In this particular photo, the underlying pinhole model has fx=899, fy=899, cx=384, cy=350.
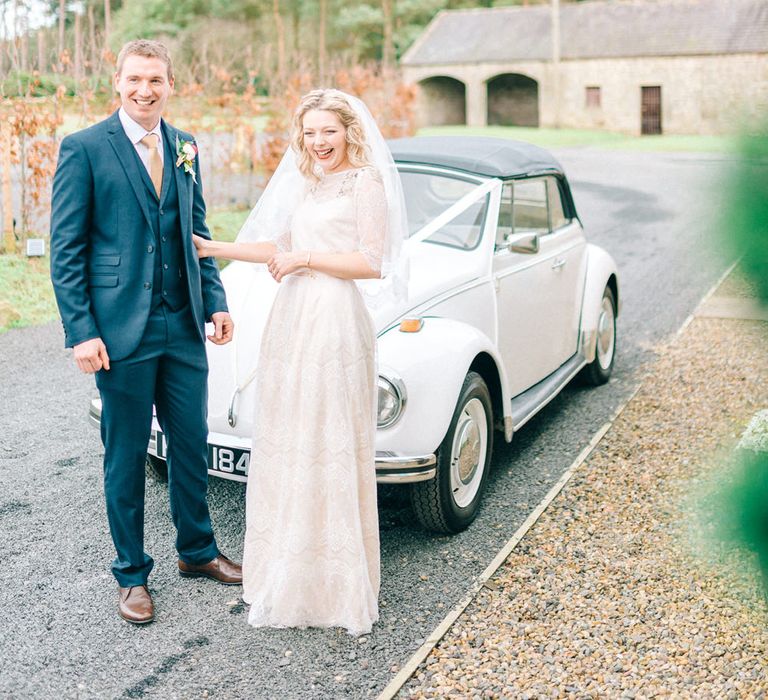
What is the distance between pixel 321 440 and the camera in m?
3.59

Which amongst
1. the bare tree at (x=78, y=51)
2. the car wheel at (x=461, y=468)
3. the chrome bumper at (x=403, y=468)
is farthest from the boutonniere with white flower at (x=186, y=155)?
the bare tree at (x=78, y=51)

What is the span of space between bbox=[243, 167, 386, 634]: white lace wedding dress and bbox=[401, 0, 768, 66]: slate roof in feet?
134

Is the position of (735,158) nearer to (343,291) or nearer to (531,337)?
(343,291)

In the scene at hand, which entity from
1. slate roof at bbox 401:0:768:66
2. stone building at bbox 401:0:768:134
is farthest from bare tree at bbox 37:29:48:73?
slate roof at bbox 401:0:768:66

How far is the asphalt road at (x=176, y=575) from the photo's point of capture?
127 inches

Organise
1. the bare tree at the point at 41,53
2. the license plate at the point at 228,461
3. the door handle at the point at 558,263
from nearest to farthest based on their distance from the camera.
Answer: the license plate at the point at 228,461
the door handle at the point at 558,263
the bare tree at the point at 41,53

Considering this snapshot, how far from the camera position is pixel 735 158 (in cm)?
89

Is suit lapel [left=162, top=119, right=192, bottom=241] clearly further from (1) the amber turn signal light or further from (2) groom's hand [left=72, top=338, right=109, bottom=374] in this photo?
(1) the amber turn signal light

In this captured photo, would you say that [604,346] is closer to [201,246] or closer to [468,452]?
[468,452]

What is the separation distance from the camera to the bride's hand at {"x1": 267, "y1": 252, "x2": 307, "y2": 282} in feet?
11.7

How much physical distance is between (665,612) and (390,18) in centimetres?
5583

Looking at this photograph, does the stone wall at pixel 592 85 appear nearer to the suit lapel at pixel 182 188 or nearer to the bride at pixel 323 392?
the bride at pixel 323 392

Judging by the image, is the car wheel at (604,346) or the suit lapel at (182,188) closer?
the suit lapel at (182,188)

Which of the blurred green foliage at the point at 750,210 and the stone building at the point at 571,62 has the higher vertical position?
the stone building at the point at 571,62
